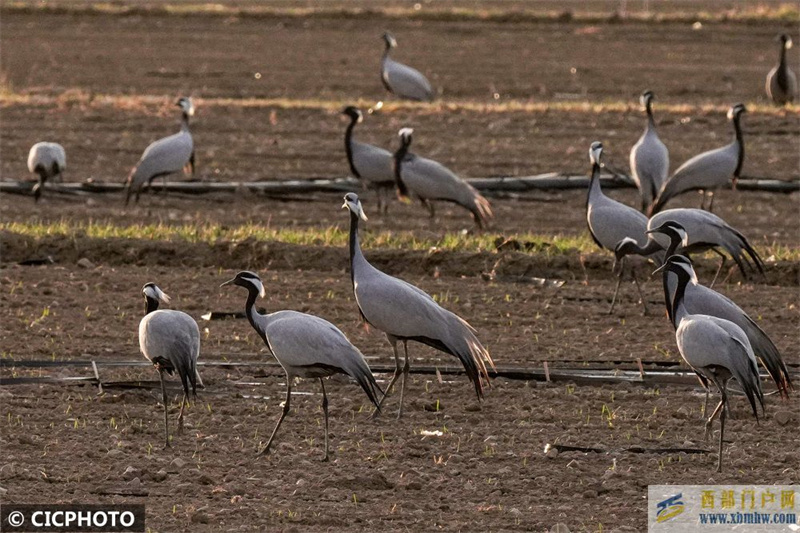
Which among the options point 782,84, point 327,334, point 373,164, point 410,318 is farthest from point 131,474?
point 782,84

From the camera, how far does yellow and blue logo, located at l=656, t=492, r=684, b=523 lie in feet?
24.1

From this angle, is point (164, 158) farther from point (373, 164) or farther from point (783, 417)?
point (783, 417)

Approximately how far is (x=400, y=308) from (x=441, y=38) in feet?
80.4

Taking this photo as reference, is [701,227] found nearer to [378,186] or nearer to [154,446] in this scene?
[154,446]

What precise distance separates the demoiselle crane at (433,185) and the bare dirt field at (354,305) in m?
0.31

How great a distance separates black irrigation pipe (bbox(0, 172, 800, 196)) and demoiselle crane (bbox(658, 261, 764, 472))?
30.3ft

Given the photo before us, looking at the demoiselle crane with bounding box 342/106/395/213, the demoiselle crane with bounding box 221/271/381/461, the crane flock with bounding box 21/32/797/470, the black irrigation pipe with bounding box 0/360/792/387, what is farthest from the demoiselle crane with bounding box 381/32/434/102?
the demoiselle crane with bounding box 221/271/381/461

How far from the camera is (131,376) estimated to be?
10.1 m

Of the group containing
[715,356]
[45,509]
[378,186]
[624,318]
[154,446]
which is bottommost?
[45,509]

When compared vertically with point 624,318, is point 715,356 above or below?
below

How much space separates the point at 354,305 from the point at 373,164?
5.23 m

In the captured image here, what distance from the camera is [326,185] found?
17.7 m

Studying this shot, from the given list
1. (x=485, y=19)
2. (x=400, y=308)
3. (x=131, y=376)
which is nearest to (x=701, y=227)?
(x=400, y=308)

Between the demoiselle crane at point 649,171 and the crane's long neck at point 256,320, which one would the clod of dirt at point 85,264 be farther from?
the demoiselle crane at point 649,171
